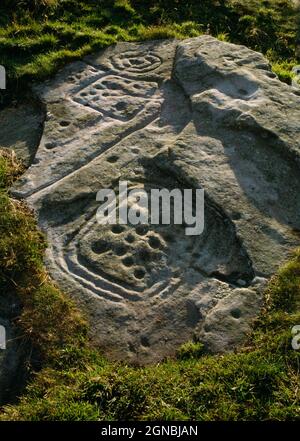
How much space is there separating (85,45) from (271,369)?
6.18 meters

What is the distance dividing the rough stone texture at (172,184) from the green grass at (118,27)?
82 centimetres

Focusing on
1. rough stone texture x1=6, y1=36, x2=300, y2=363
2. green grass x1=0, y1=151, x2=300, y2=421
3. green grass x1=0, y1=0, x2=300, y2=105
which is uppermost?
green grass x1=0, y1=0, x2=300, y2=105

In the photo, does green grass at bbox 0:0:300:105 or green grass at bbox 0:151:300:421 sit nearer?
green grass at bbox 0:151:300:421

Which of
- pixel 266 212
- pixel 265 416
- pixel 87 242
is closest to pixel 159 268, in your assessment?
pixel 87 242

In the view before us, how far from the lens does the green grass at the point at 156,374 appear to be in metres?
5.21

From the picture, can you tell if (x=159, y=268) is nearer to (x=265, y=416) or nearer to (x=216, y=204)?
(x=216, y=204)

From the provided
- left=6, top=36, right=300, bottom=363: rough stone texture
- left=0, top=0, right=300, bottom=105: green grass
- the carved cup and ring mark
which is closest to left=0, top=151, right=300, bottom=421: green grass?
left=6, top=36, right=300, bottom=363: rough stone texture

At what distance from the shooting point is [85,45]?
31.7 feet

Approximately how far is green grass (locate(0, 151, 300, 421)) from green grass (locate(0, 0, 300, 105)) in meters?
4.17

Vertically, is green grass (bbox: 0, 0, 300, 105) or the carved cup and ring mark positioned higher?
green grass (bbox: 0, 0, 300, 105)

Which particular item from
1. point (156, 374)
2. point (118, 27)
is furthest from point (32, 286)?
point (118, 27)

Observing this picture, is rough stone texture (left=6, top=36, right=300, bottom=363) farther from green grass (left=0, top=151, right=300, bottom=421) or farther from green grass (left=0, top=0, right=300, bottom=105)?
green grass (left=0, top=0, right=300, bottom=105)

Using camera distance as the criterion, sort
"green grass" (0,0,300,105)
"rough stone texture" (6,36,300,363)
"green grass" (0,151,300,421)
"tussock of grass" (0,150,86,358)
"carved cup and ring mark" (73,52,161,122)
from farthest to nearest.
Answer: "green grass" (0,0,300,105), "carved cup and ring mark" (73,52,161,122), "rough stone texture" (6,36,300,363), "tussock of grass" (0,150,86,358), "green grass" (0,151,300,421)

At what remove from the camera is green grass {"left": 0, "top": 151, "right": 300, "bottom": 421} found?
17.1 feet
